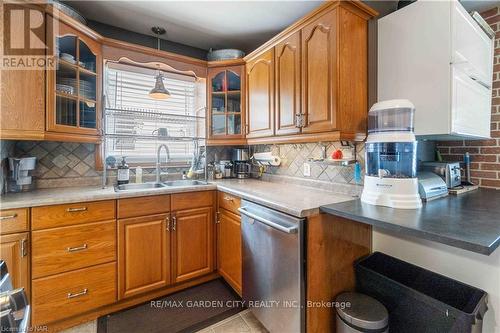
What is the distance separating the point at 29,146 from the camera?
1.84 m

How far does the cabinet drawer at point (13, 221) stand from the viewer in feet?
4.37

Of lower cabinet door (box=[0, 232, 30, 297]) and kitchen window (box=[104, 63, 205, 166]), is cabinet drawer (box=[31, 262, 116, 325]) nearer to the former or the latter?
lower cabinet door (box=[0, 232, 30, 297])

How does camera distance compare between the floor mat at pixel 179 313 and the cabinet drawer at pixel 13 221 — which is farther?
the floor mat at pixel 179 313

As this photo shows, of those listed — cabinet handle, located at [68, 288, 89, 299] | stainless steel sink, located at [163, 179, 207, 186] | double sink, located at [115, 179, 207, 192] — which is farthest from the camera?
stainless steel sink, located at [163, 179, 207, 186]

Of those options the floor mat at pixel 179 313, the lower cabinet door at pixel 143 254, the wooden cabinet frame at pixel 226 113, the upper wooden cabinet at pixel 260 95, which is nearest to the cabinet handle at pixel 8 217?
the lower cabinet door at pixel 143 254

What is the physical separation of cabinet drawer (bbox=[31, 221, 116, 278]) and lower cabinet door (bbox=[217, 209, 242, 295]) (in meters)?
0.85

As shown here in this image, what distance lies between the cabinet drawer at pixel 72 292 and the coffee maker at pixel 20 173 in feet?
2.48

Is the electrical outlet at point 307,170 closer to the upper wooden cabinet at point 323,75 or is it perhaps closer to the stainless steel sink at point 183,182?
the upper wooden cabinet at point 323,75

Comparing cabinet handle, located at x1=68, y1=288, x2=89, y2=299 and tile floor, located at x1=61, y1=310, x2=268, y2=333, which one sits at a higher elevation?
cabinet handle, located at x1=68, y1=288, x2=89, y2=299

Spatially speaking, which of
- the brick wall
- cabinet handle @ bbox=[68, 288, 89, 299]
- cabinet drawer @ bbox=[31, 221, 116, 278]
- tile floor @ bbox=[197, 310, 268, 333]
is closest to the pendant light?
cabinet drawer @ bbox=[31, 221, 116, 278]

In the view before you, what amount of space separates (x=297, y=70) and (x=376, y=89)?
574 millimetres

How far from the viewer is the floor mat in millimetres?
1562

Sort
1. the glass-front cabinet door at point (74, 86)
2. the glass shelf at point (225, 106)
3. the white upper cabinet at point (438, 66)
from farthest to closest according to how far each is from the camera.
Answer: the glass shelf at point (225, 106), the glass-front cabinet door at point (74, 86), the white upper cabinet at point (438, 66)

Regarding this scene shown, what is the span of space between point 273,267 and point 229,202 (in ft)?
2.29
